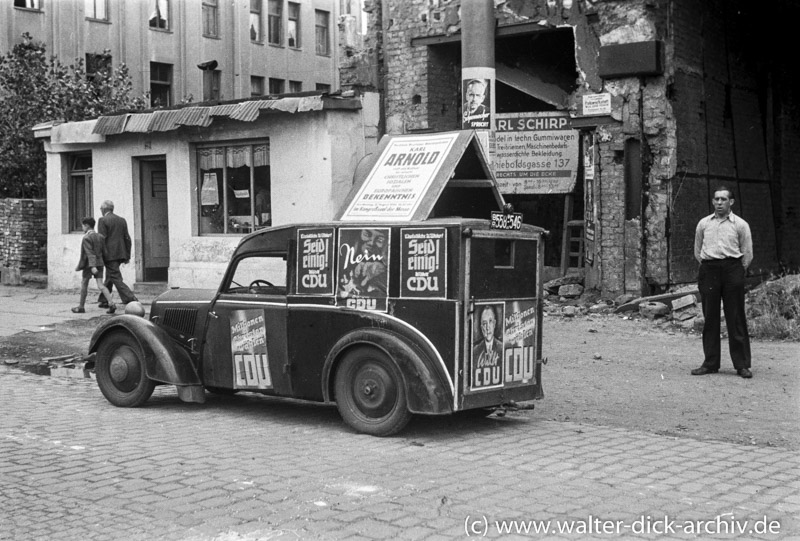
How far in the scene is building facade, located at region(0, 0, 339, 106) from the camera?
35.5 m

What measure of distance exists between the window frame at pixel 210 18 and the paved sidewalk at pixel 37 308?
69.4 ft

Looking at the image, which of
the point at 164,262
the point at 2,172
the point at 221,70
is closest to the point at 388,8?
the point at 164,262

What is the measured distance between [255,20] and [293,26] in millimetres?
2351

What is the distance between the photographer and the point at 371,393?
738 cm

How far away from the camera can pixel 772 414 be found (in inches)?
320

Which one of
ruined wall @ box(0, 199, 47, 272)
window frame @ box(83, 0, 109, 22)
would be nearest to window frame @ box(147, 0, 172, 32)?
window frame @ box(83, 0, 109, 22)

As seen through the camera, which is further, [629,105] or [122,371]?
[629,105]

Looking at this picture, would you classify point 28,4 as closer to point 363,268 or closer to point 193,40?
point 193,40

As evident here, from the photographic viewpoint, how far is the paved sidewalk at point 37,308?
15.2 metres

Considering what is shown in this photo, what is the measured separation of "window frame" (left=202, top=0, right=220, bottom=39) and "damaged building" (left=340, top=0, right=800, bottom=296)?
77.6 feet

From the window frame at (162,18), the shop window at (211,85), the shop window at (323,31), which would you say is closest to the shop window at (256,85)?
the shop window at (211,85)

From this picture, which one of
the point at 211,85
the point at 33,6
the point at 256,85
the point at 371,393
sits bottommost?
the point at 371,393

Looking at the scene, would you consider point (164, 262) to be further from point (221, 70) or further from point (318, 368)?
point (221, 70)

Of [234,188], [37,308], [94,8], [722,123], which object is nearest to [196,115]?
[234,188]
